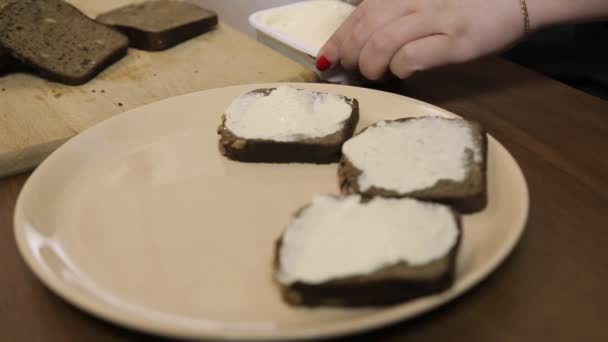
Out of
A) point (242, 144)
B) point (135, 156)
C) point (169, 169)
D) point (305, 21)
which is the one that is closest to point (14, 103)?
point (135, 156)

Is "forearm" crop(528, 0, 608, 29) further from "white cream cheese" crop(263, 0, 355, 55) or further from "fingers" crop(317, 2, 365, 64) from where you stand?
"white cream cheese" crop(263, 0, 355, 55)

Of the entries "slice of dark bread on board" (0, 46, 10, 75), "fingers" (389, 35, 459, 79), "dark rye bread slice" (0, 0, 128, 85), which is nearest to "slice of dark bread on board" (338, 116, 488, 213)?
"fingers" (389, 35, 459, 79)

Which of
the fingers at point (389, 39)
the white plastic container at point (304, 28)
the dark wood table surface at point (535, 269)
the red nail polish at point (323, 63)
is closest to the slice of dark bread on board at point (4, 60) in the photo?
the dark wood table surface at point (535, 269)

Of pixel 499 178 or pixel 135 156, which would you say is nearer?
pixel 499 178

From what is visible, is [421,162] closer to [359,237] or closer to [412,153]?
[412,153]

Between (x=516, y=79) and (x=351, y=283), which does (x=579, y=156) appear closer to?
(x=516, y=79)

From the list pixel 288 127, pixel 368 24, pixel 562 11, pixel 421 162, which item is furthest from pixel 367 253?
pixel 562 11
